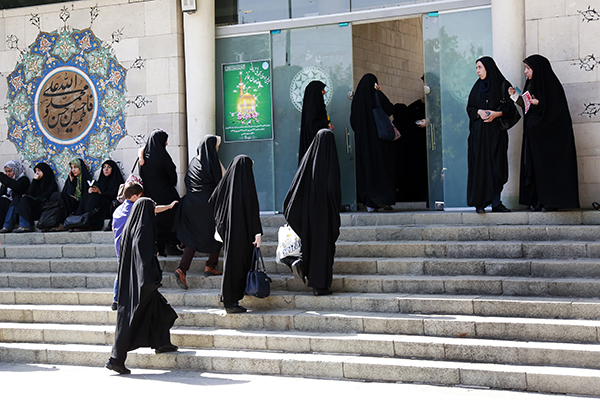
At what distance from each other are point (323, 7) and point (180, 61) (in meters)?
2.10

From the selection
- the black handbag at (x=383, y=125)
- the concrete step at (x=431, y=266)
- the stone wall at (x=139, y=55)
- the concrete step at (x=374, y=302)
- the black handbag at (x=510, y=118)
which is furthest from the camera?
the stone wall at (x=139, y=55)

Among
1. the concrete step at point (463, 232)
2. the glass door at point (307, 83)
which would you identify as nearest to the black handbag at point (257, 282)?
the concrete step at point (463, 232)

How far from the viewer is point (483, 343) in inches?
191

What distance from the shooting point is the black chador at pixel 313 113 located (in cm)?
838

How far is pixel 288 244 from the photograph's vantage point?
20.0 feet

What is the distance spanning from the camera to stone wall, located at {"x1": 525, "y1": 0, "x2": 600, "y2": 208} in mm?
7137

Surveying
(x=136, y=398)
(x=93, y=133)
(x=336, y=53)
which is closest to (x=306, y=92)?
(x=336, y=53)

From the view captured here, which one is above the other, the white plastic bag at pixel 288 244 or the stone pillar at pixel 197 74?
the stone pillar at pixel 197 74

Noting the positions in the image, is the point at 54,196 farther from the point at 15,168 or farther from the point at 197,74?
the point at 197,74

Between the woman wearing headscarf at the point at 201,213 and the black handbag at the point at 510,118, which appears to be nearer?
the woman wearing headscarf at the point at 201,213

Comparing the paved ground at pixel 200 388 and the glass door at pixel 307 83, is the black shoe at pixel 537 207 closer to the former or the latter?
the glass door at pixel 307 83

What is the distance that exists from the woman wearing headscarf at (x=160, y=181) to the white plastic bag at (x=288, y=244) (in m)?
1.67

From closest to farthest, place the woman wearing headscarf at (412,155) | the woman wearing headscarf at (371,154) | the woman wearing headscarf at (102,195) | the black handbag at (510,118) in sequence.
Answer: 1. the black handbag at (510,118)
2. the woman wearing headscarf at (371,154)
3. the woman wearing headscarf at (102,195)
4. the woman wearing headscarf at (412,155)

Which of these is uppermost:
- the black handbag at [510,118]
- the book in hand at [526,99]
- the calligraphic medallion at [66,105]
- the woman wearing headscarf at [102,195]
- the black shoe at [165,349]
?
the calligraphic medallion at [66,105]
